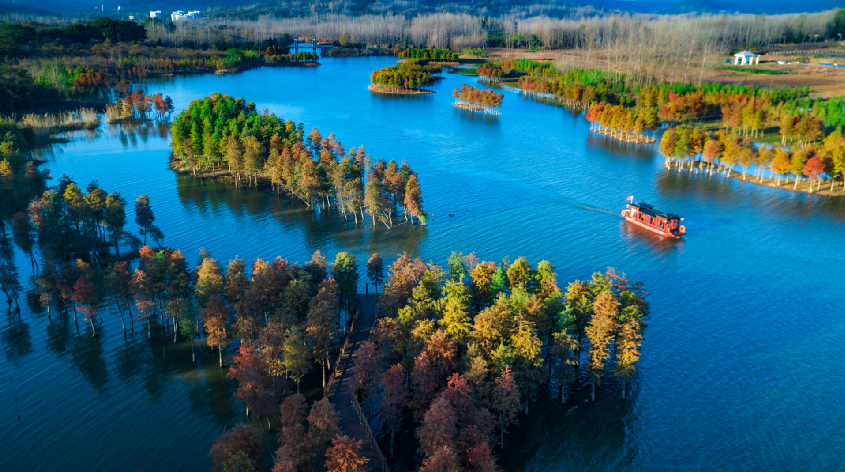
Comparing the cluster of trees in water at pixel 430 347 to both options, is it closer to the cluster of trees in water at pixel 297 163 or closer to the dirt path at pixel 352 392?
the dirt path at pixel 352 392

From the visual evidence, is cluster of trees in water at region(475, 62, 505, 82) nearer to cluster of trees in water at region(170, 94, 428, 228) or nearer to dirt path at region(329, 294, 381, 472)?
cluster of trees in water at region(170, 94, 428, 228)

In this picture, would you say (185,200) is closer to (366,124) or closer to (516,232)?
(516,232)

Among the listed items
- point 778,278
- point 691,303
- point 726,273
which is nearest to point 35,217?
point 691,303

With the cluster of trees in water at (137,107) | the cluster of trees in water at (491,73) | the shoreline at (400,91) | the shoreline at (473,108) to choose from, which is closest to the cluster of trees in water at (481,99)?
the shoreline at (473,108)

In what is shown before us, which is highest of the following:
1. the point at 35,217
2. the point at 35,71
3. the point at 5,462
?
the point at 35,71

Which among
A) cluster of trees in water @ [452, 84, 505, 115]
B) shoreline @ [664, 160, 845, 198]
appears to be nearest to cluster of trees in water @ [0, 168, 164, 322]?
shoreline @ [664, 160, 845, 198]

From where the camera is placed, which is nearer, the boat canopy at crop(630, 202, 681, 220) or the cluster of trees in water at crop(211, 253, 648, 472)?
the cluster of trees in water at crop(211, 253, 648, 472)
